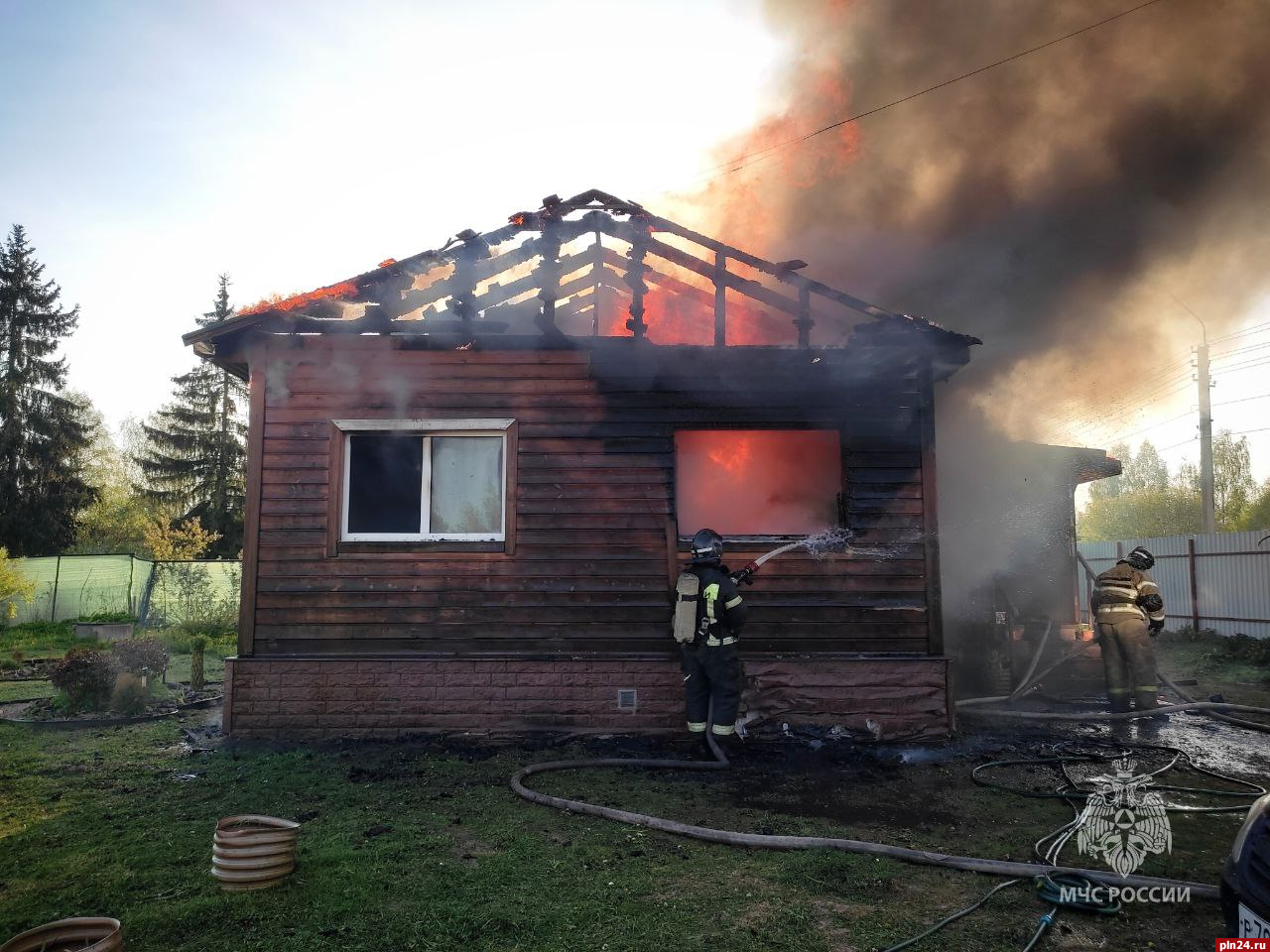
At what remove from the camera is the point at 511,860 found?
4.50m

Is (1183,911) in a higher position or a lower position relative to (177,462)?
lower

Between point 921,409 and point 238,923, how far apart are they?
6991mm

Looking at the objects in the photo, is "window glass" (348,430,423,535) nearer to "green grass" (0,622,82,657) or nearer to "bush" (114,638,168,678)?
"bush" (114,638,168,678)

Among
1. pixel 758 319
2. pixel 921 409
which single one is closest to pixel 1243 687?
pixel 921 409

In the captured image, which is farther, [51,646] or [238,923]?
[51,646]

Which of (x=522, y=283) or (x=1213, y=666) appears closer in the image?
(x=522, y=283)

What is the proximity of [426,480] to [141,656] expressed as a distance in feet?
15.9

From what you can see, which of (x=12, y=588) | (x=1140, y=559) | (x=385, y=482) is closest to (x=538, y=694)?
(x=385, y=482)

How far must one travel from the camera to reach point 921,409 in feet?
26.2

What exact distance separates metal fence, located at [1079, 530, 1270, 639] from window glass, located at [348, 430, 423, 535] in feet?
44.6

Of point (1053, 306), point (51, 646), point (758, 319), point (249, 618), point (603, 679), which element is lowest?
point (51, 646)

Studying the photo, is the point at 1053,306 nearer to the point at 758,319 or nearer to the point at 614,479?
the point at 758,319

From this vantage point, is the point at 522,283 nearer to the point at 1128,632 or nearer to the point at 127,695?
the point at 127,695

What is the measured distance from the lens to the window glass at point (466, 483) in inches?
317
